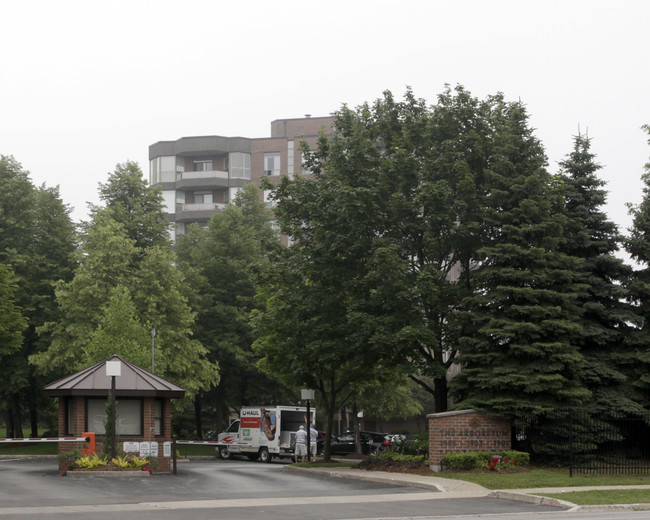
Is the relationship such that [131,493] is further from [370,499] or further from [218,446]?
[218,446]

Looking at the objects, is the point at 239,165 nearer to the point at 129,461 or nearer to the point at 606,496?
the point at 129,461

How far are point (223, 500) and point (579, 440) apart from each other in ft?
41.2

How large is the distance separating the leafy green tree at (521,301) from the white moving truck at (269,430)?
16.2 m

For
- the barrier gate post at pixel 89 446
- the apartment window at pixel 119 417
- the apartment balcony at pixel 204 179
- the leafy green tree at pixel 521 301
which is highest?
the apartment balcony at pixel 204 179

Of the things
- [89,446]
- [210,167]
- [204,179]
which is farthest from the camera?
[210,167]

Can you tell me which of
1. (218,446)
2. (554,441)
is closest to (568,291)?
(554,441)

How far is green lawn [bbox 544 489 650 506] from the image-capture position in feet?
61.2

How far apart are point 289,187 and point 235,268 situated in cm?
2109

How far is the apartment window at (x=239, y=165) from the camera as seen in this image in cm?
9019

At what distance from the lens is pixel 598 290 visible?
29453 mm

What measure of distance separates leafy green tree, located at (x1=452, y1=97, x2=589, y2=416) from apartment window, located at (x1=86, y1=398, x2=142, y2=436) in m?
10.6

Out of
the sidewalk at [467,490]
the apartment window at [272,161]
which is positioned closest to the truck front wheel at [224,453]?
the sidewalk at [467,490]

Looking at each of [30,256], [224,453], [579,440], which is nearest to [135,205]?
[30,256]

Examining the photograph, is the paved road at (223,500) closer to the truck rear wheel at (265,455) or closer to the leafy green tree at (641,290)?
the leafy green tree at (641,290)
